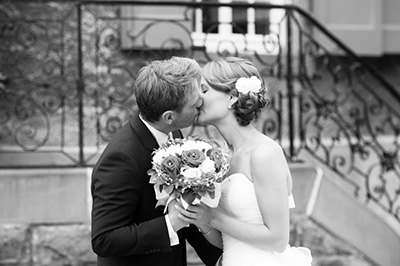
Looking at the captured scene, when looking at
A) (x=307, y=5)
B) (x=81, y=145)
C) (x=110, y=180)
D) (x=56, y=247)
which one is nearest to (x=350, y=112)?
(x=307, y=5)

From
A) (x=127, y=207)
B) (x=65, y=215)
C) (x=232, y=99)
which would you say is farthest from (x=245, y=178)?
(x=65, y=215)

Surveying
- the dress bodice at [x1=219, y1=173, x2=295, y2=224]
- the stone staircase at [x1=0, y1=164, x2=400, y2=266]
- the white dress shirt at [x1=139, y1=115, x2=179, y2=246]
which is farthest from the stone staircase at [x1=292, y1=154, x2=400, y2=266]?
the white dress shirt at [x1=139, y1=115, x2=179, y2=246]

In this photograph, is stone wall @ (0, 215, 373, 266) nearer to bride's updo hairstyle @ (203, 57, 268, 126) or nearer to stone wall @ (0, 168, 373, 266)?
stone wall @ (0, 168, 373, 266)

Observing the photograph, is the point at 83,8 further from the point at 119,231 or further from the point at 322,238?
the point at 119,231

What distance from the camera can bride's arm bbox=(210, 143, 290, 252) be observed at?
2.98 meters

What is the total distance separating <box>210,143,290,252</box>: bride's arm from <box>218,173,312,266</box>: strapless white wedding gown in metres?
0.05

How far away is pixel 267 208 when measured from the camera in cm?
299

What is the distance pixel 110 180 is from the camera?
276cm

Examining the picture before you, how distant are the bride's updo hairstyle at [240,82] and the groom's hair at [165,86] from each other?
Result: 0.78ft

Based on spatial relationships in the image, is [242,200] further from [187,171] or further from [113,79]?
[113,79]

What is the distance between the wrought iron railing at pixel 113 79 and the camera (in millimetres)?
5637

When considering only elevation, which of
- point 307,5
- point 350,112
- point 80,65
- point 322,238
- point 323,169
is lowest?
point 322,238

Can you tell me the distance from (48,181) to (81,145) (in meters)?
0.44

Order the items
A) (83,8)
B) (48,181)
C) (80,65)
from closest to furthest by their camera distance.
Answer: (48,181) → (80,65) → (83,8)
